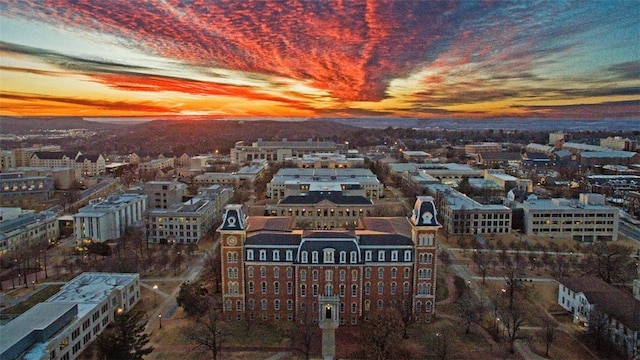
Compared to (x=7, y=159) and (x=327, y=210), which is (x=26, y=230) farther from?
(x=7, y=159)

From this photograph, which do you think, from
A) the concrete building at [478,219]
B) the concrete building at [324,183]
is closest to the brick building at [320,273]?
the concrete building at [478,219]

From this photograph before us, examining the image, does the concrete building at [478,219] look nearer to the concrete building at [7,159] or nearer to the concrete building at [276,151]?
the concrete building at [276,151]

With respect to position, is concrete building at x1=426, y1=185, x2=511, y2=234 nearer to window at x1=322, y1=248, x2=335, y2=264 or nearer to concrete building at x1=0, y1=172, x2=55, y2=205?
window at x1=322, y1=248, x2=335, y2=264

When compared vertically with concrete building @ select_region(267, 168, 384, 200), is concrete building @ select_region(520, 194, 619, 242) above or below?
below

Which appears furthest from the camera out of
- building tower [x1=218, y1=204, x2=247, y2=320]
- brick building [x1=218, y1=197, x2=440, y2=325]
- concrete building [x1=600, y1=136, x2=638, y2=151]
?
concrete building [x1=600, y1=136, x2=638, y2=151]

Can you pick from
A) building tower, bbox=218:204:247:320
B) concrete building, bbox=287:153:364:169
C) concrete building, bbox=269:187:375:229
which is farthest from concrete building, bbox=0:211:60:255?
concrete building, bbox=287:153:364:169

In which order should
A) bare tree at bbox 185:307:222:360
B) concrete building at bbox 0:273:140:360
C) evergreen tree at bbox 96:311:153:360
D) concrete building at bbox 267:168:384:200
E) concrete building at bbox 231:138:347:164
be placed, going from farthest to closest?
concrete building at bbox 231:138:347:164 → concrete building at bbox 267:168:384:200 → bare tree at bbox 185:307:222:360 → concrete building at bbox 0:273:140:360 → evergreen tree at bbox 96:311:153:360

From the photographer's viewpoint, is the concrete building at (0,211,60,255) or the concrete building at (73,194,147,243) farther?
the concrete building at (73,194,147,243)
